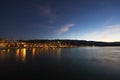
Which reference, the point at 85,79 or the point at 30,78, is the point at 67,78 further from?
the point at 30,78

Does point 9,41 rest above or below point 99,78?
above

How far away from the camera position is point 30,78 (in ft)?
65.1

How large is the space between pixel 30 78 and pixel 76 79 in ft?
19.8

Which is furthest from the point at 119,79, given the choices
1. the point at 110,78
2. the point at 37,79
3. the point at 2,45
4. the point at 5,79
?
the point at 2,45

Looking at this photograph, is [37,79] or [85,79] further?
[85,79]

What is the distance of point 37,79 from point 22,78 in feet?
6.59

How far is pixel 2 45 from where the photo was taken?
496 feet

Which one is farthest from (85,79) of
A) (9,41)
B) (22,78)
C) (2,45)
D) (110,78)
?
(9,41)

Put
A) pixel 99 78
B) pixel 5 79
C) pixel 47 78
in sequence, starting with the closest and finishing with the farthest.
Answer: pixel 5 79 < pixel 47 78 < pixel 99 78

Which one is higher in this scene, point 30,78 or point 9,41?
point 9,41

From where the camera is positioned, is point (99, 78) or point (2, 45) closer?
point (99, 78)

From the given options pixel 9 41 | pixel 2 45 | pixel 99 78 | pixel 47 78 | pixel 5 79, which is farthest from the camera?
pixel 9 41

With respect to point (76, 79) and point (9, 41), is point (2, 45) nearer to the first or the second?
point (9, 41)

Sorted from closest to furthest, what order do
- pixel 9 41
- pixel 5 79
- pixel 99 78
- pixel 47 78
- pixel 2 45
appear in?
pixel 5 79 → pixel 47 78 → pixel 99 78 → pixel 2 45 → pixel 9 41
